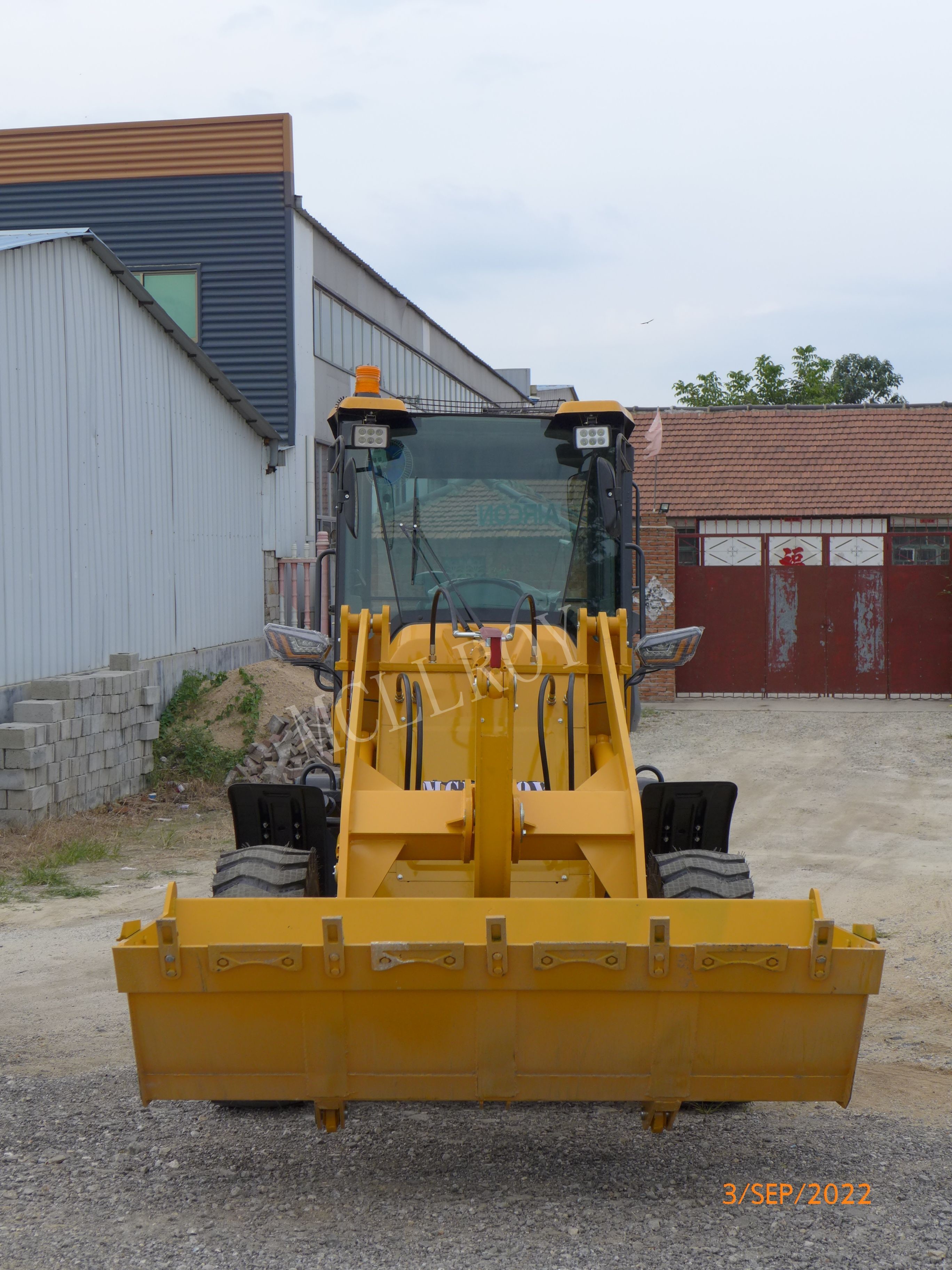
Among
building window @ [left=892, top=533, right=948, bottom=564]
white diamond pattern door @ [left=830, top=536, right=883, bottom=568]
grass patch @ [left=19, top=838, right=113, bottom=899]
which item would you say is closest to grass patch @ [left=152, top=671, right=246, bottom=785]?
grass patch @ [left=19, top=838, right=113, bottom=899]

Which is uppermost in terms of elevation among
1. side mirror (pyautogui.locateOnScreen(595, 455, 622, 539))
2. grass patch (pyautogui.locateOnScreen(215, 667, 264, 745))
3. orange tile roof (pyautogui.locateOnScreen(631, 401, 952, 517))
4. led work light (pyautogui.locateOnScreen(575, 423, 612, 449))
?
orange tile roof (pyautogui.locateOnScreen(631, 401, 952, 517))

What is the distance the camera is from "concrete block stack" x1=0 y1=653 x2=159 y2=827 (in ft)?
34.8

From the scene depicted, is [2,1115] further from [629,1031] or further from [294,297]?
[294,297]

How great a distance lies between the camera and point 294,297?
65.2 feet

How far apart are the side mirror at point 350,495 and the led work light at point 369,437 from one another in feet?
0.36

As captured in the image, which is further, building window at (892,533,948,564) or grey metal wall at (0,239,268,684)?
building window at (892,533,948,564)

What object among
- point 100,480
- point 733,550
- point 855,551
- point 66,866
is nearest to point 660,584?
point 733,550

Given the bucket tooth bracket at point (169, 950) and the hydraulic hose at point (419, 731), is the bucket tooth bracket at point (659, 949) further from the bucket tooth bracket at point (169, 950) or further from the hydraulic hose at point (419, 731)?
the hydraulic hose at point (419, 731)

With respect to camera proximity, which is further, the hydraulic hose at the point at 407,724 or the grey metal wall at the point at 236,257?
the grey metal wall at the point at 236,257

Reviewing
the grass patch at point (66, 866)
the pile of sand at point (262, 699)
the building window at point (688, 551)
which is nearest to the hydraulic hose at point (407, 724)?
the grass patch at point (66, 866)

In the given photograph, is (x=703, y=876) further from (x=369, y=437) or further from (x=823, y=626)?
(x=823, y=626)

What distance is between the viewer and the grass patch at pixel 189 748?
13273mm

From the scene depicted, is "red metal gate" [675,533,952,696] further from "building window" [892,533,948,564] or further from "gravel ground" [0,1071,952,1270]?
"gravel ground" [0,1071,952,1270]

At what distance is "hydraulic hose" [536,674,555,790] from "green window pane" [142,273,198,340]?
1616 centimetres
